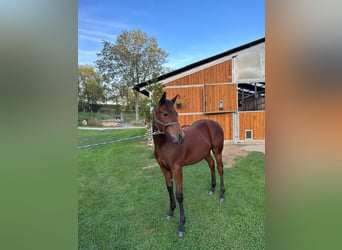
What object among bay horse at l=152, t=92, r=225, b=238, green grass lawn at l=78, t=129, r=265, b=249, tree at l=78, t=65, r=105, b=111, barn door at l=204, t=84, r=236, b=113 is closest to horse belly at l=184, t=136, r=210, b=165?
bay horse at l=152, t=92, r=225, b=238

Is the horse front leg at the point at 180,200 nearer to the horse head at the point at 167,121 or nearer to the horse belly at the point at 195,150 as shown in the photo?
the horse belly at the point at 195,150

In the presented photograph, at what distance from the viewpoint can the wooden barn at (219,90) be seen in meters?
6.96

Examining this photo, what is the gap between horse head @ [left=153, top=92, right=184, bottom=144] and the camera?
5.78 ft

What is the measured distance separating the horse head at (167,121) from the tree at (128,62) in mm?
7291

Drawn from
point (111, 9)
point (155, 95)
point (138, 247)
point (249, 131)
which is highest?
point (111, 9)

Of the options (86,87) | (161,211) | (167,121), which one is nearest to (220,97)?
(86,87)

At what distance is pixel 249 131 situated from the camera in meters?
7.05

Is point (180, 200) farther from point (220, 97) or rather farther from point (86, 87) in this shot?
point (220, 97)

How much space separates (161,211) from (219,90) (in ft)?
17.9

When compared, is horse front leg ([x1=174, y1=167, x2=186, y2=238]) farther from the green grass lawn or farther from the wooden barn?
the wooden barn

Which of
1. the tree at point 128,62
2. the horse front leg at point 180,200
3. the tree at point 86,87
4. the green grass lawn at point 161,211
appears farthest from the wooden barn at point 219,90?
the horse front leg at point 180,200
